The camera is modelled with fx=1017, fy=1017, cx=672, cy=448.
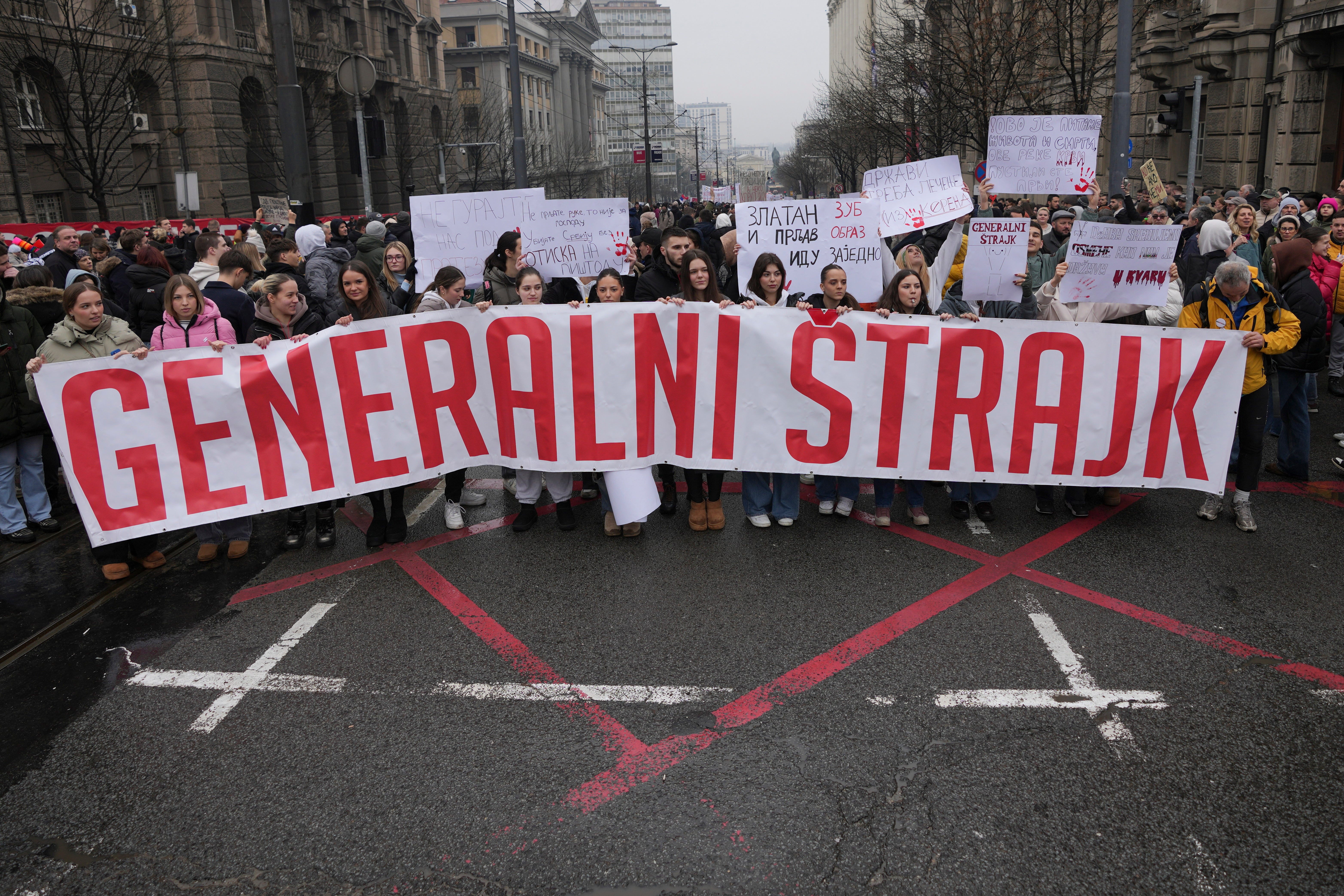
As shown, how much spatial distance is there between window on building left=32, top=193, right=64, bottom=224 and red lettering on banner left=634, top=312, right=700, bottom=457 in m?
26.2

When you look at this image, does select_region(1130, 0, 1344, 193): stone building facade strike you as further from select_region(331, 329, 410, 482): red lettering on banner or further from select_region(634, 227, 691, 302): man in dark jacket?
select_region(331, 329, 410, 482): red lettering on banner

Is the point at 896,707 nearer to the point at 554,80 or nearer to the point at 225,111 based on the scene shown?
the point at 225,111

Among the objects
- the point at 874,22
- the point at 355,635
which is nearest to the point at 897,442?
the point at 355,635

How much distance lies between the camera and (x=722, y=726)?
4164 millimetres

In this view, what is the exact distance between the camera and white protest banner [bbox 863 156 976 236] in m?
8.01

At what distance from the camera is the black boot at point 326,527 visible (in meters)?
6.49

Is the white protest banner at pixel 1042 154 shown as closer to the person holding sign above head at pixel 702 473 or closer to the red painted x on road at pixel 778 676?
the red painted x on road at pixel 778 676

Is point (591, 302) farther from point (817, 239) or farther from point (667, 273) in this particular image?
point (817, 239)

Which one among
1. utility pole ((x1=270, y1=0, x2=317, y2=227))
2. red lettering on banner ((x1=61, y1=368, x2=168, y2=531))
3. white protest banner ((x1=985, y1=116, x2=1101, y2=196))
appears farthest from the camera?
utility pole ((x1=270, y1=0, x2=317, y2=227))

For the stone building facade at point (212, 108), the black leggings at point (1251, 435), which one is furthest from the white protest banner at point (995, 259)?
the stone building facade at point (212, 108)

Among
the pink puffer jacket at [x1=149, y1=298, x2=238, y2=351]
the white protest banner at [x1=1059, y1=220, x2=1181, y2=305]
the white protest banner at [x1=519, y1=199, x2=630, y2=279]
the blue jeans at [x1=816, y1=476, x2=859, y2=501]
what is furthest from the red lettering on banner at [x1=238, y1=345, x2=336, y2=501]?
the white protest banner at [x1=1059, y1=220, x2=1181, y2=305]

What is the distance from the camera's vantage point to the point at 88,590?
234 inches

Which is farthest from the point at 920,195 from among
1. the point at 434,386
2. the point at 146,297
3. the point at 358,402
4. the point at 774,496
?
the point at 146,297

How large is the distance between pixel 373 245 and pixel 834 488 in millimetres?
6483
